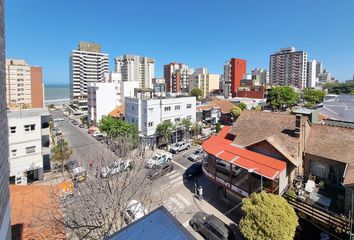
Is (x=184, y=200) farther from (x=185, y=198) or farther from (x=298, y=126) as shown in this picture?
(x=298, y=126)

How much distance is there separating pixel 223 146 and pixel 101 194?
1240 cm

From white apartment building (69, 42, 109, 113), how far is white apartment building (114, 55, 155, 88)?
38.3 ft

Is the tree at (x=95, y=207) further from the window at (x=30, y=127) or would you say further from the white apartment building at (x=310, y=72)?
the white apartment building at (x=310, y=72)

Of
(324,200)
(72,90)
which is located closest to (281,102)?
(324,200)

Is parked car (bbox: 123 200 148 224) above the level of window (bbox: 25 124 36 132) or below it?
below

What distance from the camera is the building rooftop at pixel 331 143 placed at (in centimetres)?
1686

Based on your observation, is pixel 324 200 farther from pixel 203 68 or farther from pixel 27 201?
pixel 203 68

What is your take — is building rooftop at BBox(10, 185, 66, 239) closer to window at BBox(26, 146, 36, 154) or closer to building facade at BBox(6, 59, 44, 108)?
window at BBox(26, 146, 36, 154)

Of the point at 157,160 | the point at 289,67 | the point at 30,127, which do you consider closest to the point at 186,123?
the point at 157,160

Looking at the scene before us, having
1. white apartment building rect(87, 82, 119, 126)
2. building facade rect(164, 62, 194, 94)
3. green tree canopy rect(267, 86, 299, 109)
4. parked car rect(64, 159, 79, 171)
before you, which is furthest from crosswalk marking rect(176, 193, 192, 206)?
building facade rect(164, 62, 194, 94)

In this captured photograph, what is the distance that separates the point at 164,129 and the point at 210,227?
21.4 metres

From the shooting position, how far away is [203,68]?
11956 cm

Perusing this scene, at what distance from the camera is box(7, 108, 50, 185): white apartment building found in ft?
73.2

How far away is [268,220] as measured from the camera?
12.1m
